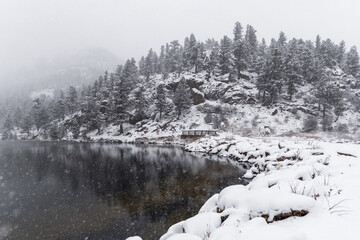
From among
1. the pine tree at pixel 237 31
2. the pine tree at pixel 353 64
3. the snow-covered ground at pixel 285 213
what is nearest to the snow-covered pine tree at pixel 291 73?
the pine tree at pixel 353 64

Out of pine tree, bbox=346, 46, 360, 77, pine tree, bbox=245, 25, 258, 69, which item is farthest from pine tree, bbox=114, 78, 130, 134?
pine tree, bbox=346, 46, 360, 77

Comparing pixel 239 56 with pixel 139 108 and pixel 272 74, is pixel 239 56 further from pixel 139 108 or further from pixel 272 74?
pixel 139 108

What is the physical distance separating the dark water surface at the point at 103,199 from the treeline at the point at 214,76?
131 ft

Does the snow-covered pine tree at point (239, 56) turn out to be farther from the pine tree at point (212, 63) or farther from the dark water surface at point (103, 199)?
the dark water surface at point (103, 199)

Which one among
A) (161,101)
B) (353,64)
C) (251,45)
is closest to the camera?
(161,101)

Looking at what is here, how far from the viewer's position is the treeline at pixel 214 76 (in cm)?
5169

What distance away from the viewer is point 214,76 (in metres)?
66.4

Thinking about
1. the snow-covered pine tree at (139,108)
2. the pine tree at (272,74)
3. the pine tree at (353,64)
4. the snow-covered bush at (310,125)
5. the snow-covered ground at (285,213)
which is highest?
the pine tree at (353,64)

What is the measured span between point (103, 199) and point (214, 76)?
60366mm

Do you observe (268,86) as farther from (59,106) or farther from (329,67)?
(59,106)

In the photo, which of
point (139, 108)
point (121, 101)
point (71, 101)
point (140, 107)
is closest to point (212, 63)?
point (140, 107)

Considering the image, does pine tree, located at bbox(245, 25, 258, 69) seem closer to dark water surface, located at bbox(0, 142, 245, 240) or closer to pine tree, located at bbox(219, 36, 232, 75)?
pine tree, located at bbox(219, 36, 232, 75)

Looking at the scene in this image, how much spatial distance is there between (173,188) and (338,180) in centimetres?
859

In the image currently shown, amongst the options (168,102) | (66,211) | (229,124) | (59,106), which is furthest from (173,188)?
(59,106)
